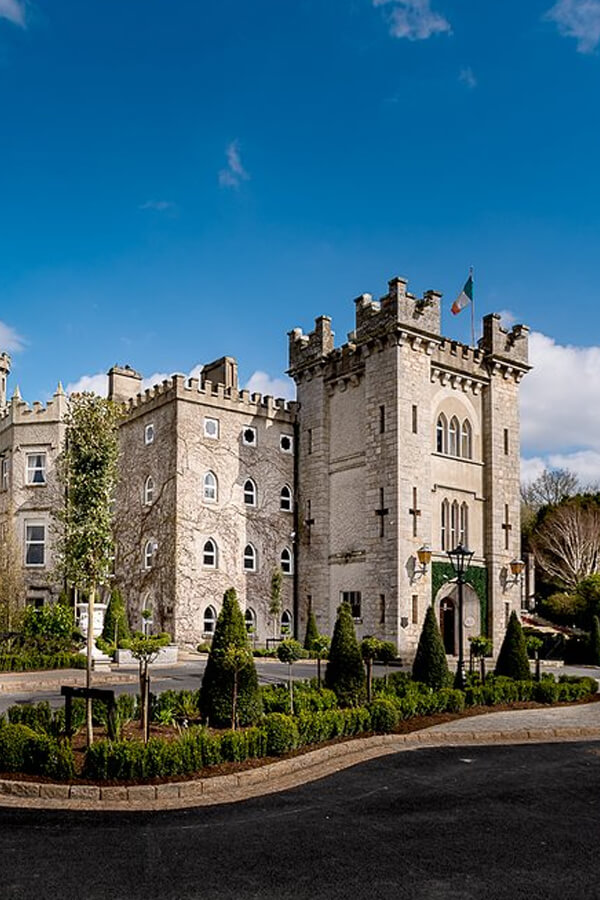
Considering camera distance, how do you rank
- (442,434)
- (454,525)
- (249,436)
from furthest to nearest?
(249,436), (442,434), (454,525)

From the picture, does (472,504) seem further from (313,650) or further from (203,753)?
(203,753)

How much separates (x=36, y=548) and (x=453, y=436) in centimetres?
1866

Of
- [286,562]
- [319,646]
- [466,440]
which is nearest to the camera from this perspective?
[319,646]

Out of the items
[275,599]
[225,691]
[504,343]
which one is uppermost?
[504,343]

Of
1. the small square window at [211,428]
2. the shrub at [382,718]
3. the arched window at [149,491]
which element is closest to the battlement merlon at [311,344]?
the small square window at [211,428]

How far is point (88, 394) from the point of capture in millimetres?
19547

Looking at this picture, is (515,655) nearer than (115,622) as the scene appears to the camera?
Yes

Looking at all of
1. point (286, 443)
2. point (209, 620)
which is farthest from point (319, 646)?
point (286, 443)

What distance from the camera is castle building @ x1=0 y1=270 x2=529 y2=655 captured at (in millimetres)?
32281

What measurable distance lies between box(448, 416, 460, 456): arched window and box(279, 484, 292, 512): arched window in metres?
7.28

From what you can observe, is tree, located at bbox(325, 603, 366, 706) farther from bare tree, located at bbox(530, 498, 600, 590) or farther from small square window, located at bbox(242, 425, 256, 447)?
bare tree, located at bbox(530, 498, 600, 590)

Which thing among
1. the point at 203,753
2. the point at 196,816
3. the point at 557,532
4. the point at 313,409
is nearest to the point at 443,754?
the point at 203,753

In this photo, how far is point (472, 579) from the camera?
33969mm

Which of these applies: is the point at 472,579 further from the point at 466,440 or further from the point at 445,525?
the point at 466,440
